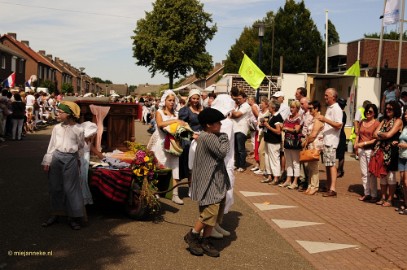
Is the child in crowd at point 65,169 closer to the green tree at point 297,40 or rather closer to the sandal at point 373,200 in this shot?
the sandal at point 373,200

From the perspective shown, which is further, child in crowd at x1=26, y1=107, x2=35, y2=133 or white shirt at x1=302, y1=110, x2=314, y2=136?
child in crowd at x1=26, y1=107, x2=35, y2=133

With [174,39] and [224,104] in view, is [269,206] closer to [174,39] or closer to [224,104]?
[224,104]

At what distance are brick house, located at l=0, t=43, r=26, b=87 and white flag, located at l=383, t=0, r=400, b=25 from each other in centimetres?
4166

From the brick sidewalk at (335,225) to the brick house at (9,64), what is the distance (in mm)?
45740

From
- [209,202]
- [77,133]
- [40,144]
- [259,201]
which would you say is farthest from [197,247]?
[40,144]

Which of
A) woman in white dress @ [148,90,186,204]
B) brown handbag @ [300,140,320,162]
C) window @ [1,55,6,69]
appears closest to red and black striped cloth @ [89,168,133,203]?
woman in white dress @ [148,90,186,204]

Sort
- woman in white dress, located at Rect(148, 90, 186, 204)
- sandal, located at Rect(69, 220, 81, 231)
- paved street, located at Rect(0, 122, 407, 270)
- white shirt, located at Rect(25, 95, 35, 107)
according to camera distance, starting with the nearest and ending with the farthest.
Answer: paved street, located at Rect(0, 122, 407, 270) < sandal, located at Rect(69, 220, 81, 231) < woman in white dress, located at Rect(148, 90, 186, 204) < white shirt, located at Rect(25, 95, 35, 107)

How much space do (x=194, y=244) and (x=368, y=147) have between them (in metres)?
4.75

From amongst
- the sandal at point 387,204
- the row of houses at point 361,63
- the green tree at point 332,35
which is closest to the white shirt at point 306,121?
the sandal at point 387,204

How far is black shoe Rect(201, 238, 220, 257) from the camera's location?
17.5ft

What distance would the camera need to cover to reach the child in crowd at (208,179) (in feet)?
17.5

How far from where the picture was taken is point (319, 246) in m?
5.96

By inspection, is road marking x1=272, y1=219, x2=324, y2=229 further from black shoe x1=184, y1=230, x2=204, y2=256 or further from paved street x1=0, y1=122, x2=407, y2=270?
black shoe x1=184, y1=230, x2=204, y2=256

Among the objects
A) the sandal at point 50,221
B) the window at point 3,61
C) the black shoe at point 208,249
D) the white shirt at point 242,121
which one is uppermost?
the window at point 3,61
